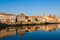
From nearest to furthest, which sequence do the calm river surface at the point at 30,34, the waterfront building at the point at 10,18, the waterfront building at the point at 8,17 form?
the calm river surface at the point at 30,34
the waterfront building at the point at 8,17
the waterfront building at the point at 10,18

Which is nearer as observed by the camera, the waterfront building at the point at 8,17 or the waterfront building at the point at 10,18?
the waterfront building at the point at 8,17

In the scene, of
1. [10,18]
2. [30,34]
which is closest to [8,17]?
A: [10,18]

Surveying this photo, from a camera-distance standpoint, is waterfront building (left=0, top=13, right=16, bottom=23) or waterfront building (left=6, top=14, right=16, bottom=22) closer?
waterfront building (left=0, top=13, right=16, bottom=23)

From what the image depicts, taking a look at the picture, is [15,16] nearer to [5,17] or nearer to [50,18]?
[5,17]

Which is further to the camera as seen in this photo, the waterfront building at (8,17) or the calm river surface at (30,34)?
the waterfront building at (8,17)

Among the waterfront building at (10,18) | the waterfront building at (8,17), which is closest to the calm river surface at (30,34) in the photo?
the waterfront building at (8,17)

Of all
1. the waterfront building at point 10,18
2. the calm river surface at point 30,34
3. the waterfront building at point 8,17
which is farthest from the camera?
the waterfront building at point 10,18

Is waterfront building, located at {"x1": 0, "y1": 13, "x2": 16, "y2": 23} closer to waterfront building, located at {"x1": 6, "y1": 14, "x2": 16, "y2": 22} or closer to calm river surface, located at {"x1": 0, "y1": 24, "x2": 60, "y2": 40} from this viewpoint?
waterfront building, located at {"x1": 6, "y1": 14, "x2": 16, "y2": 22}

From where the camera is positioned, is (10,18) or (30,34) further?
(10,18)

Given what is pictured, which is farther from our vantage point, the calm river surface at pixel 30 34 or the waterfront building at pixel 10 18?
the waterfront building at pixel 10 18

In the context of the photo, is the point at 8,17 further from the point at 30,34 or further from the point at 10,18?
the point at 30,34

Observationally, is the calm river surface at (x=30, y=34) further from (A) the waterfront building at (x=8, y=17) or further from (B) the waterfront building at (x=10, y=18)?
(B) the waterfront building at (x=10, y=18)

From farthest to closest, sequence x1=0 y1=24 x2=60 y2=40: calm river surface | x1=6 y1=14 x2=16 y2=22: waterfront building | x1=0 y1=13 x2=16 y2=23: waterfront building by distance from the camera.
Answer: x1=6 y1=14 x2=16 y2=22: waterfront building < x1=0 y1=13 x2=16 y2=23: waterfront building < x1=0 y1=24 x2=60 y2=40: calm river surface

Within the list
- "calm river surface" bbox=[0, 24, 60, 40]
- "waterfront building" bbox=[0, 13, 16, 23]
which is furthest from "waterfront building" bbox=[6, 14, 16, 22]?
"calm river surface" bbox=[0, 24, 60, 40]
